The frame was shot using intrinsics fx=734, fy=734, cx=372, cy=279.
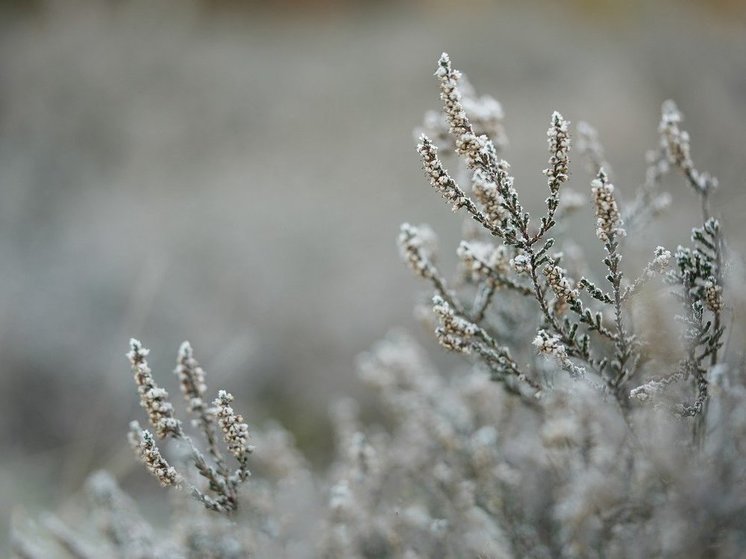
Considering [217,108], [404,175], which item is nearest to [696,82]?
[404,175]

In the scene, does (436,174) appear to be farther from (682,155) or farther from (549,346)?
(682,155)

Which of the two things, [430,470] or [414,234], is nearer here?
[414,234]

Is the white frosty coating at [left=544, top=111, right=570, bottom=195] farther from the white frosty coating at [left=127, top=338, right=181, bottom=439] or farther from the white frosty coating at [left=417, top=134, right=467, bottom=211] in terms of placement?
the white frosty coating at [left=127, top=338, right=181, bottom=439]

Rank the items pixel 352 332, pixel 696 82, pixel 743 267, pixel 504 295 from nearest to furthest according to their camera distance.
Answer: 1. pixel 743 267
2. pixel 504 295
3. pixel 352 332
4. pixel 696 82

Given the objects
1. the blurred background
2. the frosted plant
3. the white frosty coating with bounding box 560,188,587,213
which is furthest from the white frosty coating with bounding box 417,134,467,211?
the blurred background

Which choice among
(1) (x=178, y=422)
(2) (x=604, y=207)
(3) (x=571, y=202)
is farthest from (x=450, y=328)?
(3) (x=571, y=202)

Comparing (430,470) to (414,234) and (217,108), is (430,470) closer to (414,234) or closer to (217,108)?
(414,234)
